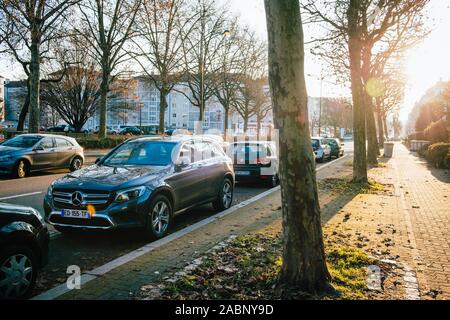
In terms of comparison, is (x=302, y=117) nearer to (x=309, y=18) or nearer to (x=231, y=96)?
(x=309, y=18)

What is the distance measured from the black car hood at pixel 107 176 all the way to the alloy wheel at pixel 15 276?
2.05m

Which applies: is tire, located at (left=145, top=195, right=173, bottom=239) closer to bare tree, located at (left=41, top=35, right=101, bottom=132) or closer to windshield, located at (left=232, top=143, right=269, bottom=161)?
windshield, located at (left=232, top=143, right=269, bottom=161)

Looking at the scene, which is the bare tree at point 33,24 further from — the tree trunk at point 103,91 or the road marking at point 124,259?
the road marking at point 124,259

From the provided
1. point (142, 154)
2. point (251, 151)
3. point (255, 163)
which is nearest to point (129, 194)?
point (142, 154)

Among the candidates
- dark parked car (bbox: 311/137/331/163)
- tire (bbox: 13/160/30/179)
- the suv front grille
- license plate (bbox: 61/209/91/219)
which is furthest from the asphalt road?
dark parked car (bbox: 311/137/331/163)

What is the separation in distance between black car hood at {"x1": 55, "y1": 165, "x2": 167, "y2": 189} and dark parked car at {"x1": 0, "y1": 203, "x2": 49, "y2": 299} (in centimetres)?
183

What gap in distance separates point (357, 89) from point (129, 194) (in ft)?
32.8

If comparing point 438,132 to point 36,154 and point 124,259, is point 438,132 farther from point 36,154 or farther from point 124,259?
point 124,259

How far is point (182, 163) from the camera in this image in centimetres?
746

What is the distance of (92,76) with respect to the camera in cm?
4300
